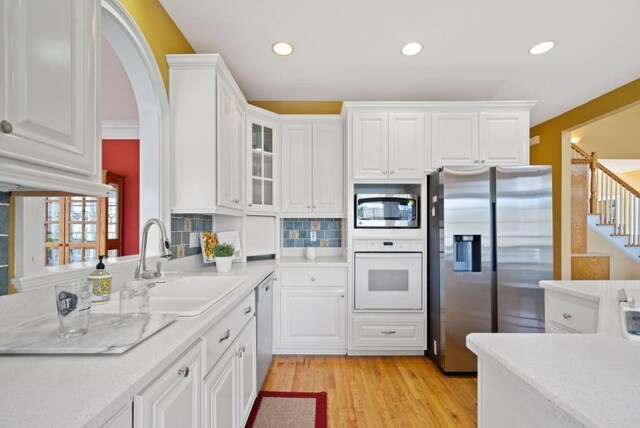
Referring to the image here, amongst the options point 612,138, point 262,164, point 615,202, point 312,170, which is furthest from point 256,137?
point 612,138

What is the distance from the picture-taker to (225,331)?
4.70 feet

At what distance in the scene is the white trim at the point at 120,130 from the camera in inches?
163

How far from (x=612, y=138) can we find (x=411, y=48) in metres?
6.05

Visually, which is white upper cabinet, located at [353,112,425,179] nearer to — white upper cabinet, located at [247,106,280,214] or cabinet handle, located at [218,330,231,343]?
white upper cabinet, located at [247,106,280,214]

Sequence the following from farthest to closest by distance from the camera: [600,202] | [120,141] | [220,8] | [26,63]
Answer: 1. [600,202]
2. [120,141]
3. [220,8]
4. [26,63]

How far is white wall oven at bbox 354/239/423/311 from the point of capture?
2.90m

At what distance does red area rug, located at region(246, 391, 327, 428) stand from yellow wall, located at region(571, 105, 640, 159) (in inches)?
263

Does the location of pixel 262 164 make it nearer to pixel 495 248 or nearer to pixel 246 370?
pixel 246 370

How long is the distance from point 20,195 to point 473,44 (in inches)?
112

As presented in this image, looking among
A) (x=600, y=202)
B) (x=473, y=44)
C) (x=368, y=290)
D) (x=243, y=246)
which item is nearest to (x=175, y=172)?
(x=243, y=246)

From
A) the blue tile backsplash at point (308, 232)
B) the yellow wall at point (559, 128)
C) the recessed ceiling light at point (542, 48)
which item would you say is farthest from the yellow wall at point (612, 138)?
the blue tile backsplash at point (308, 232)

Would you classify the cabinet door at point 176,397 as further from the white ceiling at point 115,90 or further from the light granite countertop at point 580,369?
the white ceiling at point 115,90

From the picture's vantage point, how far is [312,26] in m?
2.21

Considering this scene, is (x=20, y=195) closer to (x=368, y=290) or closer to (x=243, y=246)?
(x=243, y=246)
